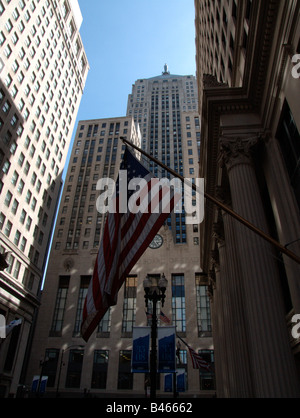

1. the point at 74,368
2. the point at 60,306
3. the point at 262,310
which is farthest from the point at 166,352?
the point at 60,306

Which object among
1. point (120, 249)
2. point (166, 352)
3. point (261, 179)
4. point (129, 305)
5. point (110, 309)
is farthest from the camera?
point (129, 305)

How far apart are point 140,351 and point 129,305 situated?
51995 millimetres

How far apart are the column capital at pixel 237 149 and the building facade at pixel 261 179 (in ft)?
0.17

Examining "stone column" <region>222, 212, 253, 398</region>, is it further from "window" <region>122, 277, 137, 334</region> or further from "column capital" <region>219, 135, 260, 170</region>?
"window" <region>122, 277, 137, 334</region>

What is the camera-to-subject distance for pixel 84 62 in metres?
80.1

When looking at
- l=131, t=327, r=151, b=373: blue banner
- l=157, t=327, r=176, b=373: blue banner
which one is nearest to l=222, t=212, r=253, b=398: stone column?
l=157, t=327, r=176, b=373: blue banner

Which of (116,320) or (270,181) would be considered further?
(116,320)

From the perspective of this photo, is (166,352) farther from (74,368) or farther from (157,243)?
(157,243)

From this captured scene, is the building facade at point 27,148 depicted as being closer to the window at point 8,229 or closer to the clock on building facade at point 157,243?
the window at point 8,229

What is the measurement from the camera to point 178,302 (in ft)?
212

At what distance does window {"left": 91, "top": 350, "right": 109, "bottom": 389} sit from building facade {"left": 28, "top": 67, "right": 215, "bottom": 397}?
0.55 feet

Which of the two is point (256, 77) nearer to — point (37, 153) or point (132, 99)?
point (37, 153)

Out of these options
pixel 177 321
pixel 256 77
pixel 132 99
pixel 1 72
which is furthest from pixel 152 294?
pixel 132 99
